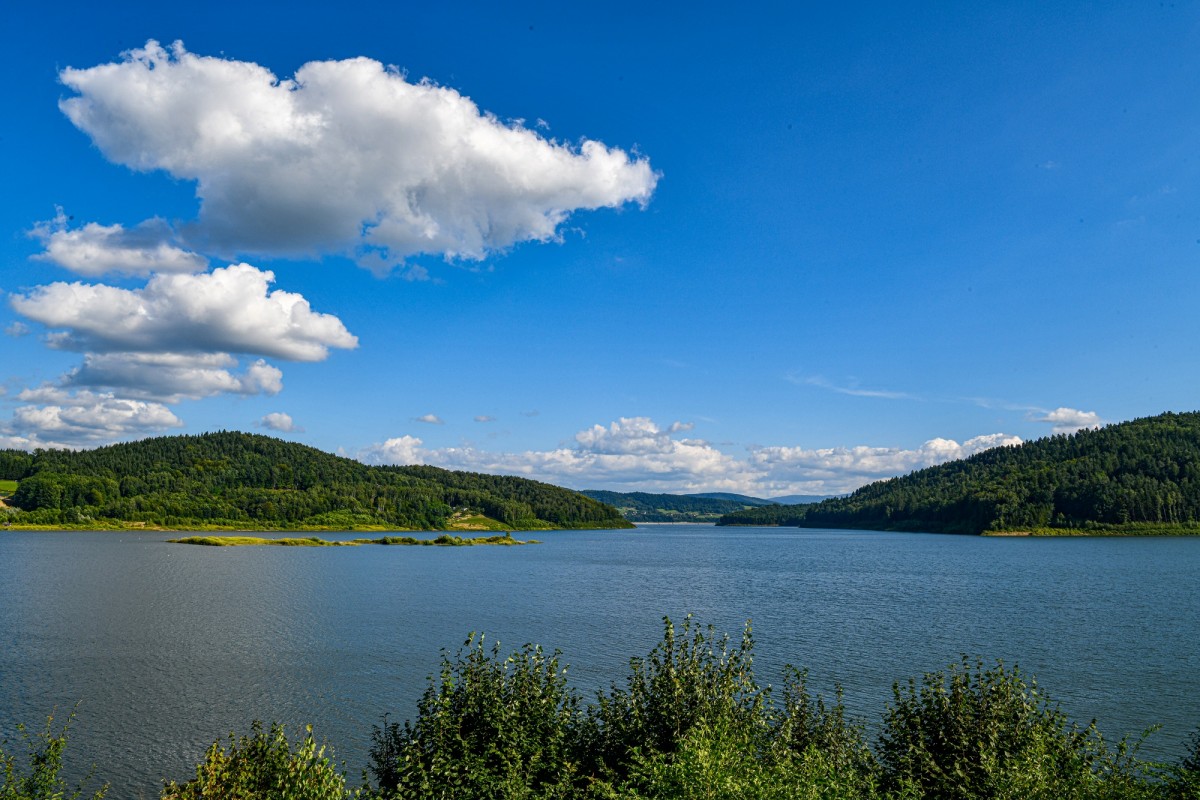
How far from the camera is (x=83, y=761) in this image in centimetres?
3003

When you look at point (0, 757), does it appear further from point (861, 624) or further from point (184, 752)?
point (861, 624)

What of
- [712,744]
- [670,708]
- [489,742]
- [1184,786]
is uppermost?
[670,708]

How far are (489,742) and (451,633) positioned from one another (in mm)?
42734

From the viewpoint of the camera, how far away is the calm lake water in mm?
36688

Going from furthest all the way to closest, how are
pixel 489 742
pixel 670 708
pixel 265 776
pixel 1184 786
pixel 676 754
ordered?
1. pixel 670 708
2. pixel 489 742
3. pixel 676 754
4. pixel 1184 786
5. pixel 265 776

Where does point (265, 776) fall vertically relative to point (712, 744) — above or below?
below

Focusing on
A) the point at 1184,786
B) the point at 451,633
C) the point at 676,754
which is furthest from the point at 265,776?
the point at 451,633

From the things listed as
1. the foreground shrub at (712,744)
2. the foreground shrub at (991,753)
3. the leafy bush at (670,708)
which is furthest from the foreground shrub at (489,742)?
the foreground shrub at (991,753)

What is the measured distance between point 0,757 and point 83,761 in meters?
16.4

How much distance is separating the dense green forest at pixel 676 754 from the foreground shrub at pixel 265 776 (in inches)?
1.5

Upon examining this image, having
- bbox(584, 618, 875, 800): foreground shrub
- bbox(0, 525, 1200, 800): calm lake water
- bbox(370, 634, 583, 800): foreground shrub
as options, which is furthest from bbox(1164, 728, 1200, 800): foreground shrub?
bbox(0, 525, 1200, 800): calm lake water

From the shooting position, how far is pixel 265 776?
1788 cm

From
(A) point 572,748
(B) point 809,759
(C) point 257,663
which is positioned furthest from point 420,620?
(B) point 809,759

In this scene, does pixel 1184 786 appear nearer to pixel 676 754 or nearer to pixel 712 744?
pixel 712 744
